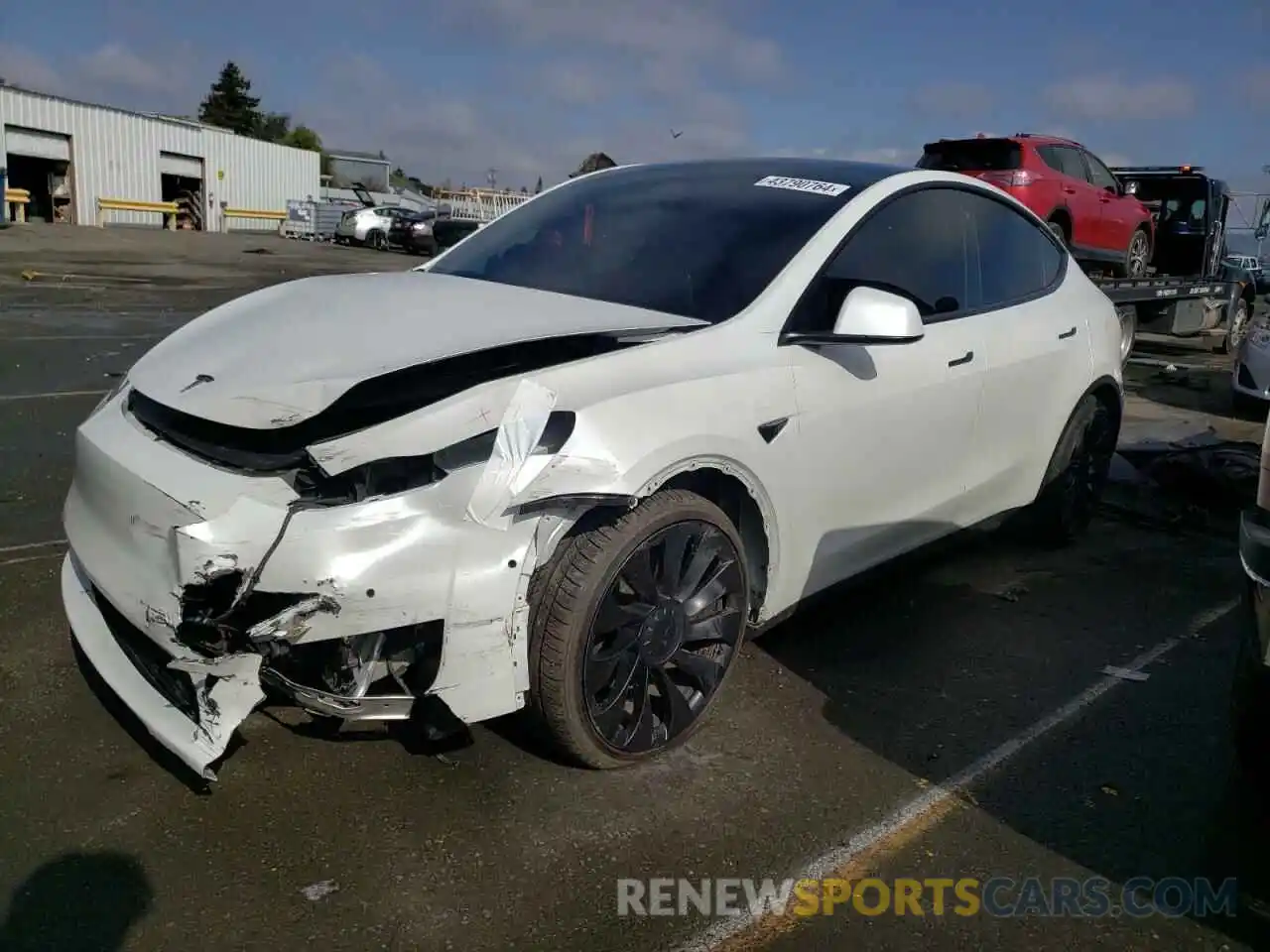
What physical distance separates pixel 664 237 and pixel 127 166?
137 feet

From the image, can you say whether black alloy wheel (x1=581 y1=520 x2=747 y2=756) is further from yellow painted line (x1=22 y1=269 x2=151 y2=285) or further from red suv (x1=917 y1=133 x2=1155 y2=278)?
yellow painted line (x1=22 y1=269 x2=151 y2=285)

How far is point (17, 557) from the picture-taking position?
4184mm

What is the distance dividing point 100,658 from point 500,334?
4.39 feet

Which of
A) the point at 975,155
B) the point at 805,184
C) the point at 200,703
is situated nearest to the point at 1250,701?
the point at 805,184

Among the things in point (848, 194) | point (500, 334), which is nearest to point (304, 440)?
point (500, 334)

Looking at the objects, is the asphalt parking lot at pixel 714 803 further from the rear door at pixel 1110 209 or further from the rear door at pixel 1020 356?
the rear door at pixel 1110 209

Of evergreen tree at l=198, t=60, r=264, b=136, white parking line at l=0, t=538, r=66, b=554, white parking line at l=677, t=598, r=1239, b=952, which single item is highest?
evergreen tree at l=198, t=60, r=264, b=136

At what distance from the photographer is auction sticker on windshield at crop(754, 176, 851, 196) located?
12.1 feet

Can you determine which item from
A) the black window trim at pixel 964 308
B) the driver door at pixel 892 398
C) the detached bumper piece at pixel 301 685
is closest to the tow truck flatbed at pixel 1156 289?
the black window trim at pixel 964 308

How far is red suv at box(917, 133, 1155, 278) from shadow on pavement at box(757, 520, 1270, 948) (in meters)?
5.52

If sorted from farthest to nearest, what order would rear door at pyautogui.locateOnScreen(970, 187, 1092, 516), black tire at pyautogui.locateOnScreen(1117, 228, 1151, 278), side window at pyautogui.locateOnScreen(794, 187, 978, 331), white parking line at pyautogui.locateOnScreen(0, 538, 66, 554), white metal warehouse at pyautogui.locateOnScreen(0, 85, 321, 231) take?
white metal warehouse at pyautogui.locateOnScreen(0, 85, 321, 231) < black tire at pyautogui.locateOnScreen(1117, 228, 1151, 278) < white parking line at pyautogui.locateOnScreen(0, 538, 66, 554) < rear door at pyautogui.locateOnScreen(970, 187, 1092, 516) < side window at pyautogui.locateOnScreen(794, 187, 978, 331)

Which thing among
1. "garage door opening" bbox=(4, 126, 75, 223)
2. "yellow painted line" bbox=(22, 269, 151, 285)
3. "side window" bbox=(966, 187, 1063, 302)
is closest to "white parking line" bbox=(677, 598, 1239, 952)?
"side window" bbox=(966, 187, 1063, 302)

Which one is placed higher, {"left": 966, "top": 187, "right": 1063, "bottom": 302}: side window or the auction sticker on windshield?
the auction sticker on windshield

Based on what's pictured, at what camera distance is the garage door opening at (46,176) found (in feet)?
118
